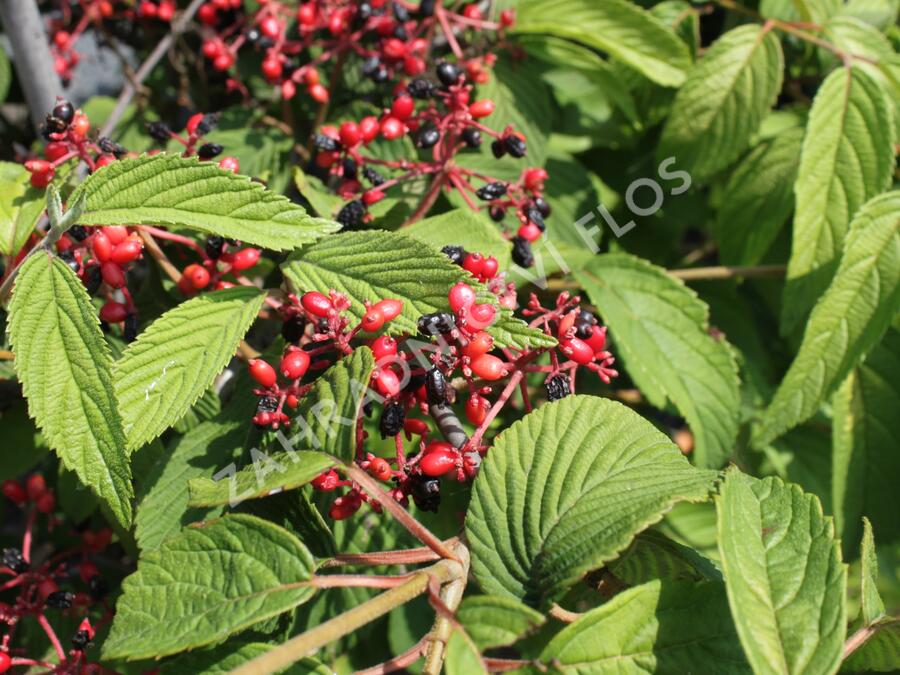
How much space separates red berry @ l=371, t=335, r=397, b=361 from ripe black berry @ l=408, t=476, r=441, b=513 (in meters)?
0.25

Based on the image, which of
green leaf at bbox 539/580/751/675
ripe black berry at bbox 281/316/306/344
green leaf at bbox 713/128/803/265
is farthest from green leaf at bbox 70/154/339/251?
green leaf at bbox 713/128/803/265

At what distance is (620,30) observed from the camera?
2.60 meters

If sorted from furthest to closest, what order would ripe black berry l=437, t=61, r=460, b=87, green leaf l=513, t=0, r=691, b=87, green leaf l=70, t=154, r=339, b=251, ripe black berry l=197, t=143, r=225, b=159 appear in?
green leaf l=513, t=0, r=691, b=87 < ripe black berry l=437, t=61, r=460, b=87 < ripe black berry l=197, t=143, r=225, b=159 < green leaf l=70, t=154, r=339, b=251

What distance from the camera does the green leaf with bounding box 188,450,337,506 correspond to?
1.33 metres

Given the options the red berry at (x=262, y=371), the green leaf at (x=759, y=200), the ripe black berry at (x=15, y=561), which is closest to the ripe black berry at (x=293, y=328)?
the red berry at (x=262, y=371)

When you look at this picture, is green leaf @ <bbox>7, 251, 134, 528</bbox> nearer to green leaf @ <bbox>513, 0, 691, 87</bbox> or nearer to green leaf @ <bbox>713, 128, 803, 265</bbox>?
green leaf @ <bbox>513, 0, 691, 87</bbox>

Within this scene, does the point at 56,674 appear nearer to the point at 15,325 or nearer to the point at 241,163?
the point at 15,325

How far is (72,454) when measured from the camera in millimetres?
1537

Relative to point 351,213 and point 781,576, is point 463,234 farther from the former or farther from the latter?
point 781,576

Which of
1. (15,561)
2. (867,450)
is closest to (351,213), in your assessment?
(15,561)

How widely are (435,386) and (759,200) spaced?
1806mm

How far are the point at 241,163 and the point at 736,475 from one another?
181cm

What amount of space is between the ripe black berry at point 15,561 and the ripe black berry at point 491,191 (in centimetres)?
153

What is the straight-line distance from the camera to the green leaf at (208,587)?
1.31m
